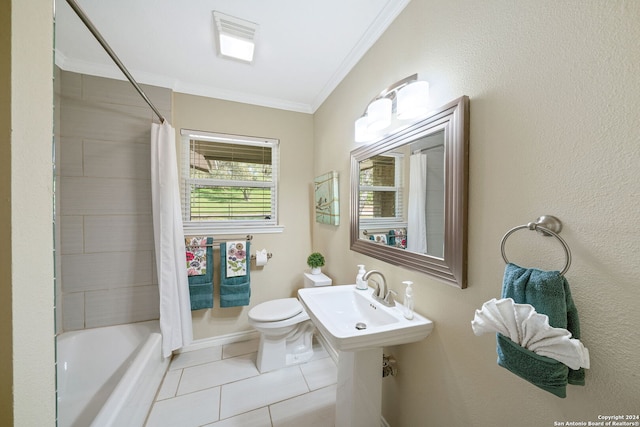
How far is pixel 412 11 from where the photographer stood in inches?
45.5

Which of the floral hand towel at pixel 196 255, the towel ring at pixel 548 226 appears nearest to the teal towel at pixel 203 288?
the floral hand towel at pixel 196 255

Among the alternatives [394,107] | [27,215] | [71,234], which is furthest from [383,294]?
[71,234]

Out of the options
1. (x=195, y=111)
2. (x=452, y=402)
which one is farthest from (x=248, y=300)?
(x=195, y=111)

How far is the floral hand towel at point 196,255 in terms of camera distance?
2.00 m

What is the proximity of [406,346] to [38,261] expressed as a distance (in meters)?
1.46

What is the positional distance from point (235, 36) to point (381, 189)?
141 centimetres

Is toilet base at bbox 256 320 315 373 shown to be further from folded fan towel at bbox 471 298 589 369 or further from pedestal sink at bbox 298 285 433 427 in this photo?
folded fan towel at bbox 471 298 589 369

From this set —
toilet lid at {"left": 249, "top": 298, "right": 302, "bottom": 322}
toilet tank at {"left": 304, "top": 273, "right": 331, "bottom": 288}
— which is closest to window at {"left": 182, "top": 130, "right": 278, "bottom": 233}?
toilet tank at {"left": 304, "top": 273, "right": 331, "bottom": 288}

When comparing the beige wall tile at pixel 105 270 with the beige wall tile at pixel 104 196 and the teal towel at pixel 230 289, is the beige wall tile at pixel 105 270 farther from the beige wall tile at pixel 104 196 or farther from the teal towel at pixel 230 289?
the teal towel at pixel 230 289

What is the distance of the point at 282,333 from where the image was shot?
183 centimetres

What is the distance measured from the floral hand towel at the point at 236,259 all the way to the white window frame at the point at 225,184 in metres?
0.17

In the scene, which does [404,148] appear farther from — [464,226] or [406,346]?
[406,346]

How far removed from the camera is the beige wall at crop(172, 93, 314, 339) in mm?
2137

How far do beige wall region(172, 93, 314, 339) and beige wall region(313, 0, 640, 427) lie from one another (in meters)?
1.48
